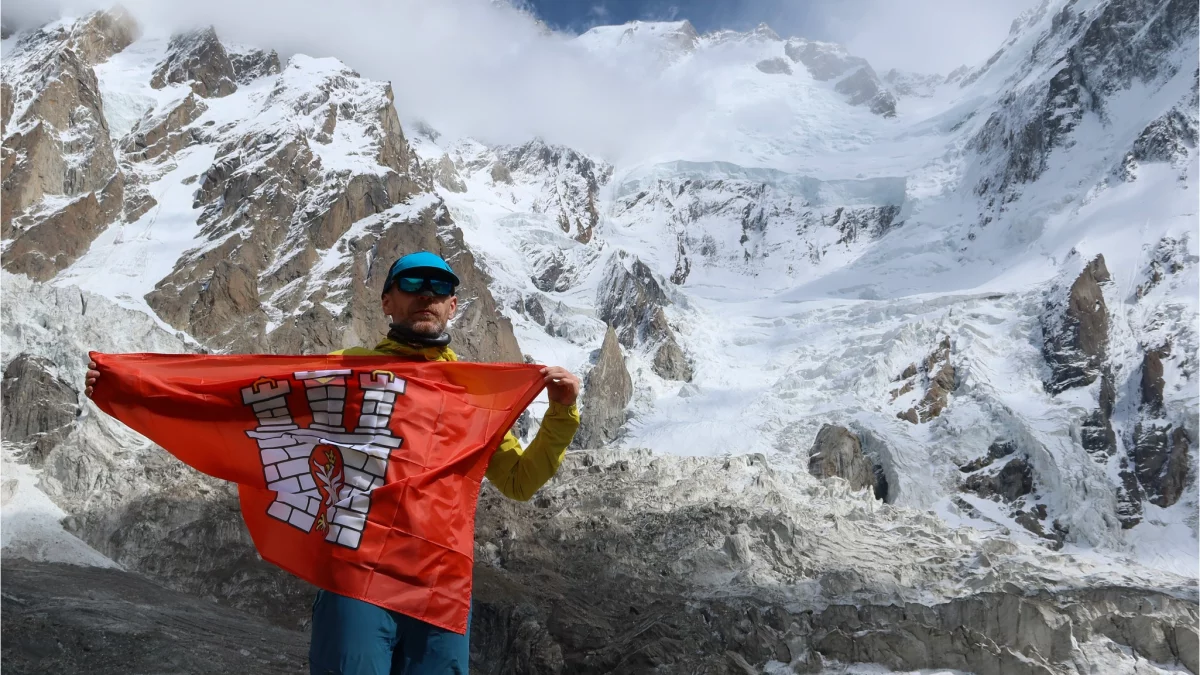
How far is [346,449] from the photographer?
3506mm

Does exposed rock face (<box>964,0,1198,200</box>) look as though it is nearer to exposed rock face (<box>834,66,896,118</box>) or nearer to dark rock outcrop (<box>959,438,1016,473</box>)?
exposed rock face (<box>834,66,896,118</box>)

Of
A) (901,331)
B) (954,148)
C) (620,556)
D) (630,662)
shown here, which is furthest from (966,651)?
(954,148)

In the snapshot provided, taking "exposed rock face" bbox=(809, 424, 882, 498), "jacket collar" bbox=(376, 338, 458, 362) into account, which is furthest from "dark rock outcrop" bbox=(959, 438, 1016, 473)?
"jacket collar" bbox=(376, 338, 458, 362)

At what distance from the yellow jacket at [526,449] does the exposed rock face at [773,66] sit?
16504cm

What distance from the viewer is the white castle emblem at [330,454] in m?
3.42

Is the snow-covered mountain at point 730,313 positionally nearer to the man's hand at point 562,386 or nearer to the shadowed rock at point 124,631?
the shadowed rock at point 124,631

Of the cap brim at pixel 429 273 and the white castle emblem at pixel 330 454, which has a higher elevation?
the cap brim at pixel 429 273

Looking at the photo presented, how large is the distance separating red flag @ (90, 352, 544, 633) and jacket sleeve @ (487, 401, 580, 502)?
96 millimetres

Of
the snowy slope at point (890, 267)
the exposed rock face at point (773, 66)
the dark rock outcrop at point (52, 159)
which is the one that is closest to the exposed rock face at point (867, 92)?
the snowy slope at point (890, 267)

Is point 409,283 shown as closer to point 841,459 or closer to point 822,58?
point 841,459

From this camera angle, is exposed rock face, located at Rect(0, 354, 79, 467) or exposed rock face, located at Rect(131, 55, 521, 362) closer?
exposed rock face, located at Rect(0, 354, 79, 467)

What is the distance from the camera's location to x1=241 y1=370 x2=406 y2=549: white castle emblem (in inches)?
135

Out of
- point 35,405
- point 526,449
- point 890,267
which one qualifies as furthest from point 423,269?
point 890,267

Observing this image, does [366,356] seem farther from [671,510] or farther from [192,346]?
[192,346]
